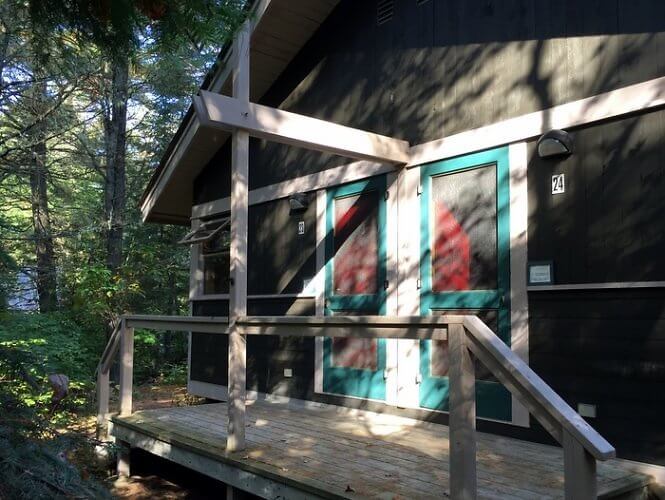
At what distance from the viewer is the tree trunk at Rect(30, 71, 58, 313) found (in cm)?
908

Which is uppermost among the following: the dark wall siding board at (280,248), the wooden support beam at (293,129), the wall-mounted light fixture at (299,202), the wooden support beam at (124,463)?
the wooden support beam at (293,129)

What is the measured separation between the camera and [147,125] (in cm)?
1409

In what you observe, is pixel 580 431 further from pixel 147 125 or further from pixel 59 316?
pixel 147 125

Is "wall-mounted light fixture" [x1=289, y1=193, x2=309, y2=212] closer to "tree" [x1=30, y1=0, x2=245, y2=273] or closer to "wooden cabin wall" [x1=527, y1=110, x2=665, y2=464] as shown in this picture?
"wooden cabin wall" [x1=527, y1=110, x2=665, y2=464]

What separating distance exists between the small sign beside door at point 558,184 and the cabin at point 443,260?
0.02 m

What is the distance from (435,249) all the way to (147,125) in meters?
10.9

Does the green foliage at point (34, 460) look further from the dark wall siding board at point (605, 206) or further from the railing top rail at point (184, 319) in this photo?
the dark wall siding board at point (605, 206)

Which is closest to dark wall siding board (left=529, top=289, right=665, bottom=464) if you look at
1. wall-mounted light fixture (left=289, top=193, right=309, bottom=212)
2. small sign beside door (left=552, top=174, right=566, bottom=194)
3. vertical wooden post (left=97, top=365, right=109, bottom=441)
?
small sign beside door (left=552, top=174, right=566, bottom=194)

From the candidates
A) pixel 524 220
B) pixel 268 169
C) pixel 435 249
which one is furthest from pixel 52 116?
pixel 524 220

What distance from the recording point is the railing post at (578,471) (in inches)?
87.4

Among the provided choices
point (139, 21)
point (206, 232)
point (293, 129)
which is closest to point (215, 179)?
point (206, 232)

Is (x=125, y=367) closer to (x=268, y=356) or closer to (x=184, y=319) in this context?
(x=184, y=319)

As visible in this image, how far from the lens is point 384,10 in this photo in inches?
221

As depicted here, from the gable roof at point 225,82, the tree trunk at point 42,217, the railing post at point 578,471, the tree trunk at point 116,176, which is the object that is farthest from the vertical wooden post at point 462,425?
the tree trunk at point 116,176
